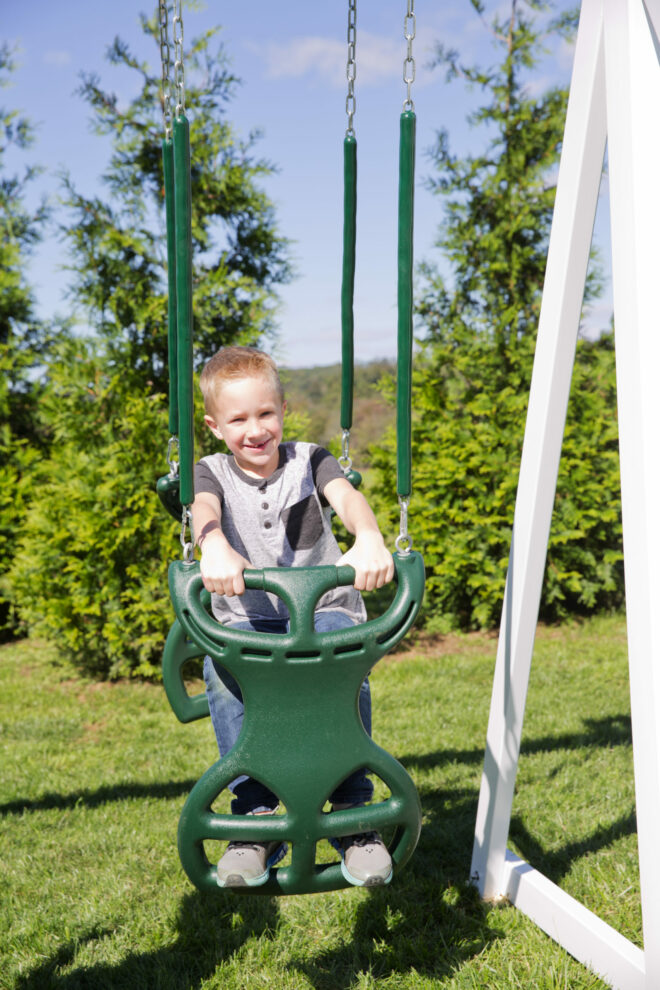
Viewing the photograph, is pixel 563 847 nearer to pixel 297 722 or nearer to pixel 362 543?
pixel 297 722

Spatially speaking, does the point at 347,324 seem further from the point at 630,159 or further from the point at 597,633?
the point at 597,633

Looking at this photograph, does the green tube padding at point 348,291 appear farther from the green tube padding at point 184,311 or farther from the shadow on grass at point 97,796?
the shadow on grass at point 97,796

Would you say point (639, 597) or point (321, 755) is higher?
point (639, 597)

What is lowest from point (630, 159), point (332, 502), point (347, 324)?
point (332, 502)

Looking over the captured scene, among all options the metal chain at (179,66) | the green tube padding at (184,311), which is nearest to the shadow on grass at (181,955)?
the green tube padding at (184,311)

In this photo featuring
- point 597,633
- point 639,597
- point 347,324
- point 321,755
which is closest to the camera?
point 321,755

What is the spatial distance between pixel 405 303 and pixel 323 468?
77 cm

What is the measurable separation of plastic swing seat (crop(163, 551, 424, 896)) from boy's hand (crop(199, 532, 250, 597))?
0.12ft

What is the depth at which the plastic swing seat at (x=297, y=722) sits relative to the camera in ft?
6.55

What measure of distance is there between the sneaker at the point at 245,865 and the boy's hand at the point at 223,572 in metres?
0.67

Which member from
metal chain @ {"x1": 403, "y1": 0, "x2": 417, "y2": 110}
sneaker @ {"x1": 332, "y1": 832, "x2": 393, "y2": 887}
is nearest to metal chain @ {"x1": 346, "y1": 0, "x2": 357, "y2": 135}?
metal chain @ {"x1": 403, "y1": 0, "x2": 417, "y2": 110}

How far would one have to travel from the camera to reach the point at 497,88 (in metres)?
7.18

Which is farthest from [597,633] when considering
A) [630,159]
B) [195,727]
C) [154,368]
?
[630,159]

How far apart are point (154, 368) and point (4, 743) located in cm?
297
